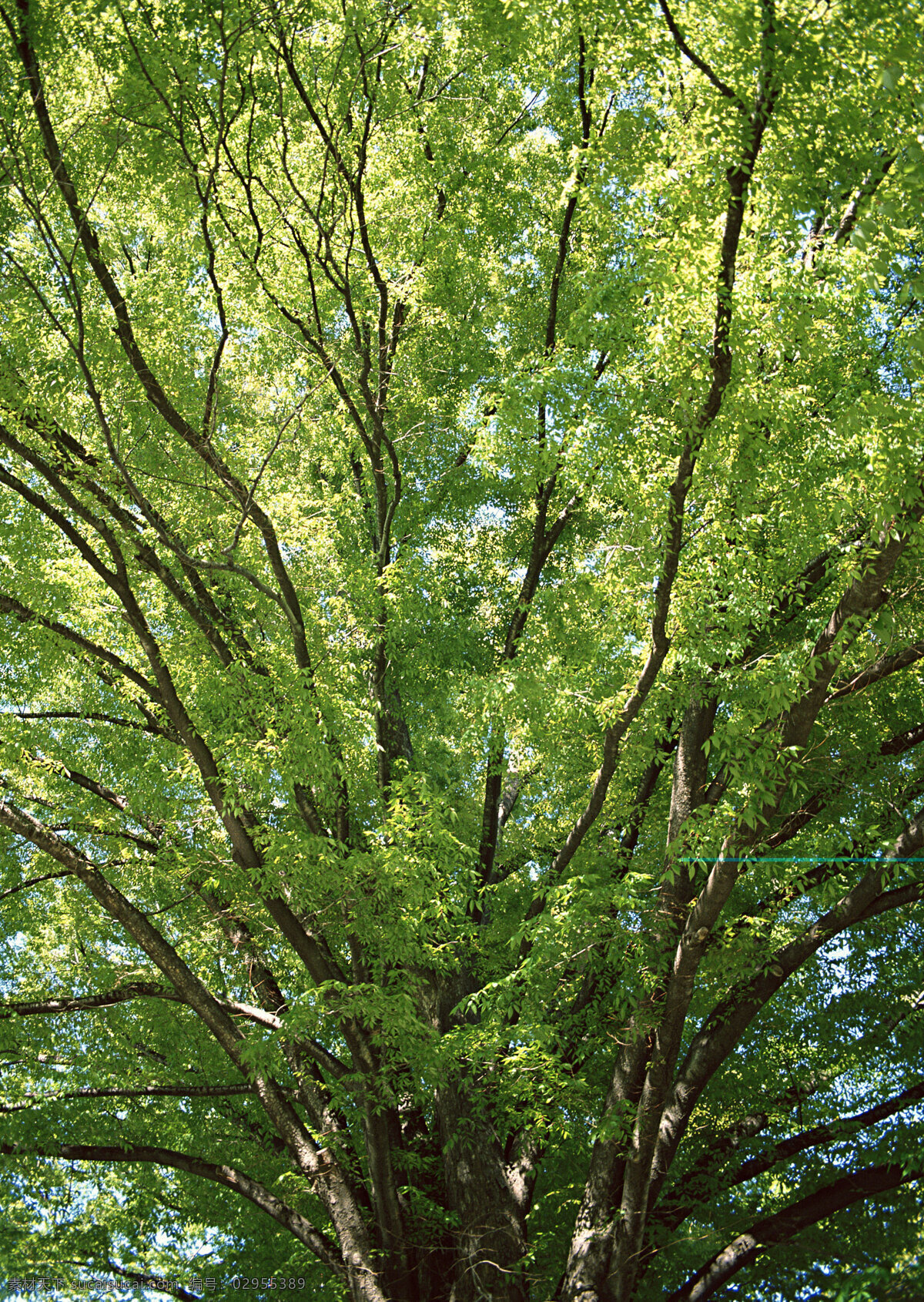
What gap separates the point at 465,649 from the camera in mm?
10945

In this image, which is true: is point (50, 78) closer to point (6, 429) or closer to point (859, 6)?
point (6, 429)

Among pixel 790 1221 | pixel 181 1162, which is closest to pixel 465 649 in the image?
pixel 181 1162

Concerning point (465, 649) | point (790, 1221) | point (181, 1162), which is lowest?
point (790, 1221)

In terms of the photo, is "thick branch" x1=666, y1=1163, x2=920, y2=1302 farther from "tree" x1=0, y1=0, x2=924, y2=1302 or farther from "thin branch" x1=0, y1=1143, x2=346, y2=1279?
"thin branch" x1=0, y1=1143, x2=346, y2=1279

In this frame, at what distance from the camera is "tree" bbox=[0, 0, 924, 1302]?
632 cm

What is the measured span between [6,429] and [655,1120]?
7358mm

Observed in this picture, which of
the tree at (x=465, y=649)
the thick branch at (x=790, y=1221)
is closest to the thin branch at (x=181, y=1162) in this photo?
the tree at (x=465, y=649)

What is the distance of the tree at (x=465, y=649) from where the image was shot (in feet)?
20.7

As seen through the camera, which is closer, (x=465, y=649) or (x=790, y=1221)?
(x=790, y=1221)

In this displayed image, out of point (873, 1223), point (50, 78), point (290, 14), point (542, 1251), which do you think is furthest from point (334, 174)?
point (873, 1223)

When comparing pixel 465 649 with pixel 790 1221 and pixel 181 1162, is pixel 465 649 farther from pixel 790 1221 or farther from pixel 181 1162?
pixel 790 1221

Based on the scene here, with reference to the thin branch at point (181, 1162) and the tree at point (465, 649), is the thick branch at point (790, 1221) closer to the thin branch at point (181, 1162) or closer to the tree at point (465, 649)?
the tree at point (465, 649)

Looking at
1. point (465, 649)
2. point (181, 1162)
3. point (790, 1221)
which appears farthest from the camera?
point (465, 649)

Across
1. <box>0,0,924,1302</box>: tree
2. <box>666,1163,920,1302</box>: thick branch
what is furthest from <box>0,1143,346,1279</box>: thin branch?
<box>666,1163,920,1302</box>: thick branch
